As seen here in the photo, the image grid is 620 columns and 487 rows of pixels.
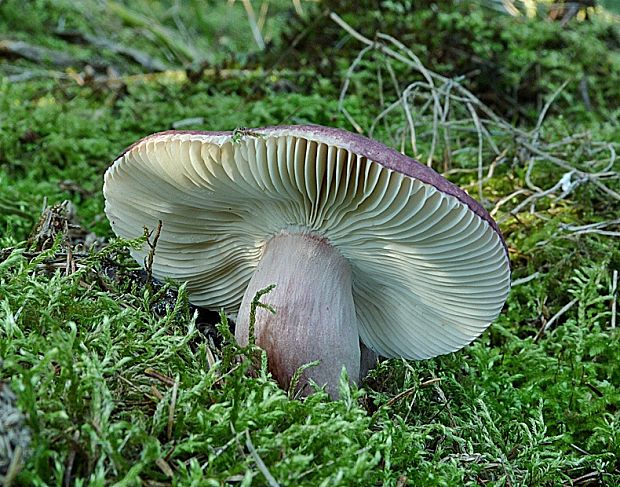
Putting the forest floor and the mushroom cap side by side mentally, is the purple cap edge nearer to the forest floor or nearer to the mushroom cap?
the mushroom cap

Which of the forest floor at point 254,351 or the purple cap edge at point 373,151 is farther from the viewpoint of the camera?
the purple cap edge at point 373,151

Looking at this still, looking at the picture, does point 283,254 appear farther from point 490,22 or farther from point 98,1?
point 98,1

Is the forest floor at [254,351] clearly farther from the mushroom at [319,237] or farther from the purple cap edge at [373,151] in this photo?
the purple cap edge at [373,151]

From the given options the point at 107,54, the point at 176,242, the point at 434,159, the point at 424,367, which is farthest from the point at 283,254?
the point at 107,54

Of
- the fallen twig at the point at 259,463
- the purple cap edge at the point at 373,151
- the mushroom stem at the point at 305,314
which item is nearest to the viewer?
the fallen twig at the point at 259,463

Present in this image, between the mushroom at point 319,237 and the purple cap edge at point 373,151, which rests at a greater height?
the purple cap edge at point 373,151

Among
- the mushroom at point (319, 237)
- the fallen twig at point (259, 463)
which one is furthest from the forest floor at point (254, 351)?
the mushroom at point (319, 237)

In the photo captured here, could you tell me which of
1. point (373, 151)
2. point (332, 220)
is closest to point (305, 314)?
point (332, 220)
